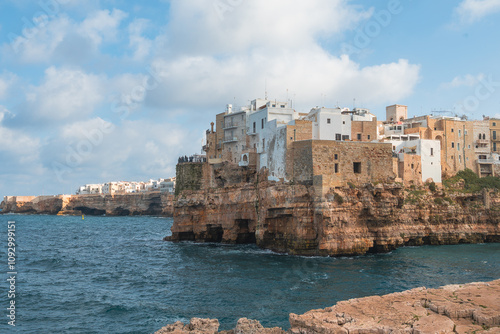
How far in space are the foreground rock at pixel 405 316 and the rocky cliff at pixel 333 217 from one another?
20.5 m

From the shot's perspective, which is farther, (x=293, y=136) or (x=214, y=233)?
(x=214, y=233)

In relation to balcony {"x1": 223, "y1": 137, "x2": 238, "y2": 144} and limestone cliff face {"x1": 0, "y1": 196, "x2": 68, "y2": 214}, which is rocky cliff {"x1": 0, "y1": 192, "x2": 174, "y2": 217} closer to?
limestone cliff face {"x1": 0, "y1": 196, "x2": 68, "y2": 214}

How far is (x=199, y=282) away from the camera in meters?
29.2

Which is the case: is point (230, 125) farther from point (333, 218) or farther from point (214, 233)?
point (333, 218)

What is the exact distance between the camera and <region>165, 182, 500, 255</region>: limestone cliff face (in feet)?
122

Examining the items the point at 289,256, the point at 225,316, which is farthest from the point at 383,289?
the point at 289,256

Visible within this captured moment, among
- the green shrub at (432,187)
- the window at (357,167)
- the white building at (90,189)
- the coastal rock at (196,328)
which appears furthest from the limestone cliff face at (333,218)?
the white building at (90,189)

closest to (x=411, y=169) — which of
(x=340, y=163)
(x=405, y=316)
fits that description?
(x=340, y=163)

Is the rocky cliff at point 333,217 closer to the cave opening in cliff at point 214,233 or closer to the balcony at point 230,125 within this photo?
the cave opening in cliff at point 214,233

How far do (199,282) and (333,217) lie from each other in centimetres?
1338

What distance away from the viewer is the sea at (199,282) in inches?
840

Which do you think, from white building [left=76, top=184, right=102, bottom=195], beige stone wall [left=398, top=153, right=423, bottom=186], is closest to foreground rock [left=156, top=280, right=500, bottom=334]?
beige stone wall [left=398, top=153, right=423, bottom=186]

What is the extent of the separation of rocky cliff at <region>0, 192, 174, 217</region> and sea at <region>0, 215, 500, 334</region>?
78.2 m

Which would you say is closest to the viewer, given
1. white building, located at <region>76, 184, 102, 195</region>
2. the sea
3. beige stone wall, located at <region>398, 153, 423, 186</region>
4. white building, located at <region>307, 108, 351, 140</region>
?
the sea
